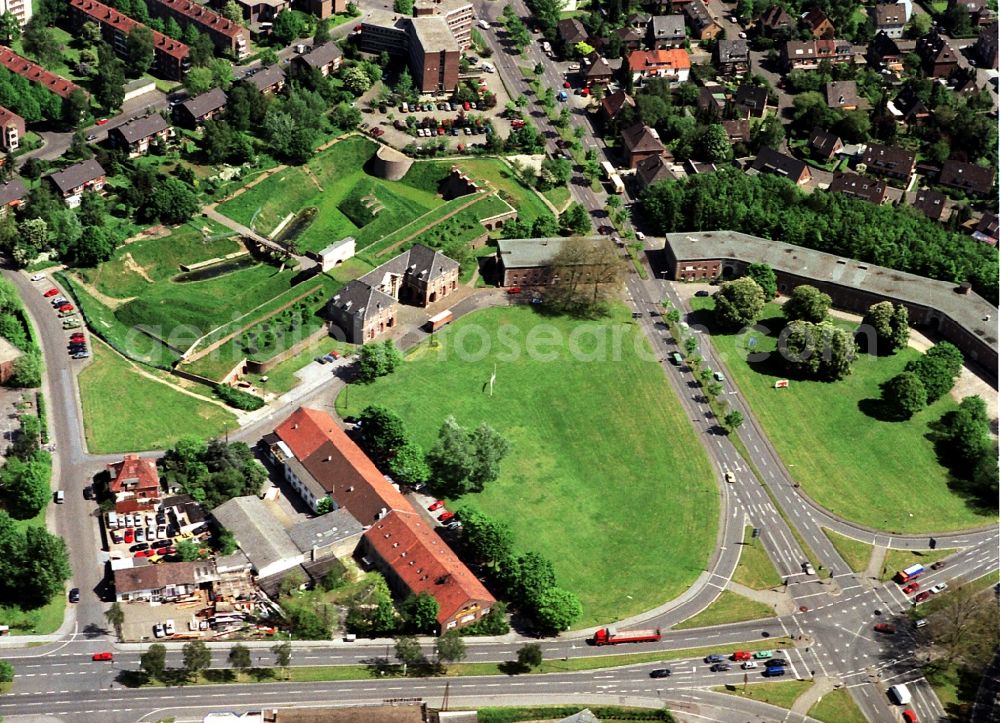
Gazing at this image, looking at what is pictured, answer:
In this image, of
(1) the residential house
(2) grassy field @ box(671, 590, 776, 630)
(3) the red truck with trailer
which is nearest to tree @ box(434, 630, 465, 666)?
(3) the red truck with trailer

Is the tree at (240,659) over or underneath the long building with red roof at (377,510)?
underneath

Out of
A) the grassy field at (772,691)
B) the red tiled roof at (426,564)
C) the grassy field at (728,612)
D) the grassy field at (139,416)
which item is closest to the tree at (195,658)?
the red tiled roof at (426,564)

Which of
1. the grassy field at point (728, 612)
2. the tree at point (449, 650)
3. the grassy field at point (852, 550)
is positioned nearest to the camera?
the tree at point (449, 650)

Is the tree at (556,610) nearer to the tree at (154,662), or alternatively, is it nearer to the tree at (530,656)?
the tree at (530,656)

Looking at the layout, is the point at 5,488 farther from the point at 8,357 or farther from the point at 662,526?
the point at 662,526

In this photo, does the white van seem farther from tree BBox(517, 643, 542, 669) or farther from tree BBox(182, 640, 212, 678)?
tree BBox(182, 640, 212, 678)

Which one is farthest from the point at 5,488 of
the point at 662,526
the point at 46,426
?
the point at 662,526

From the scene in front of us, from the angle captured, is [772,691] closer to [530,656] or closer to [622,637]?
[622,637]
